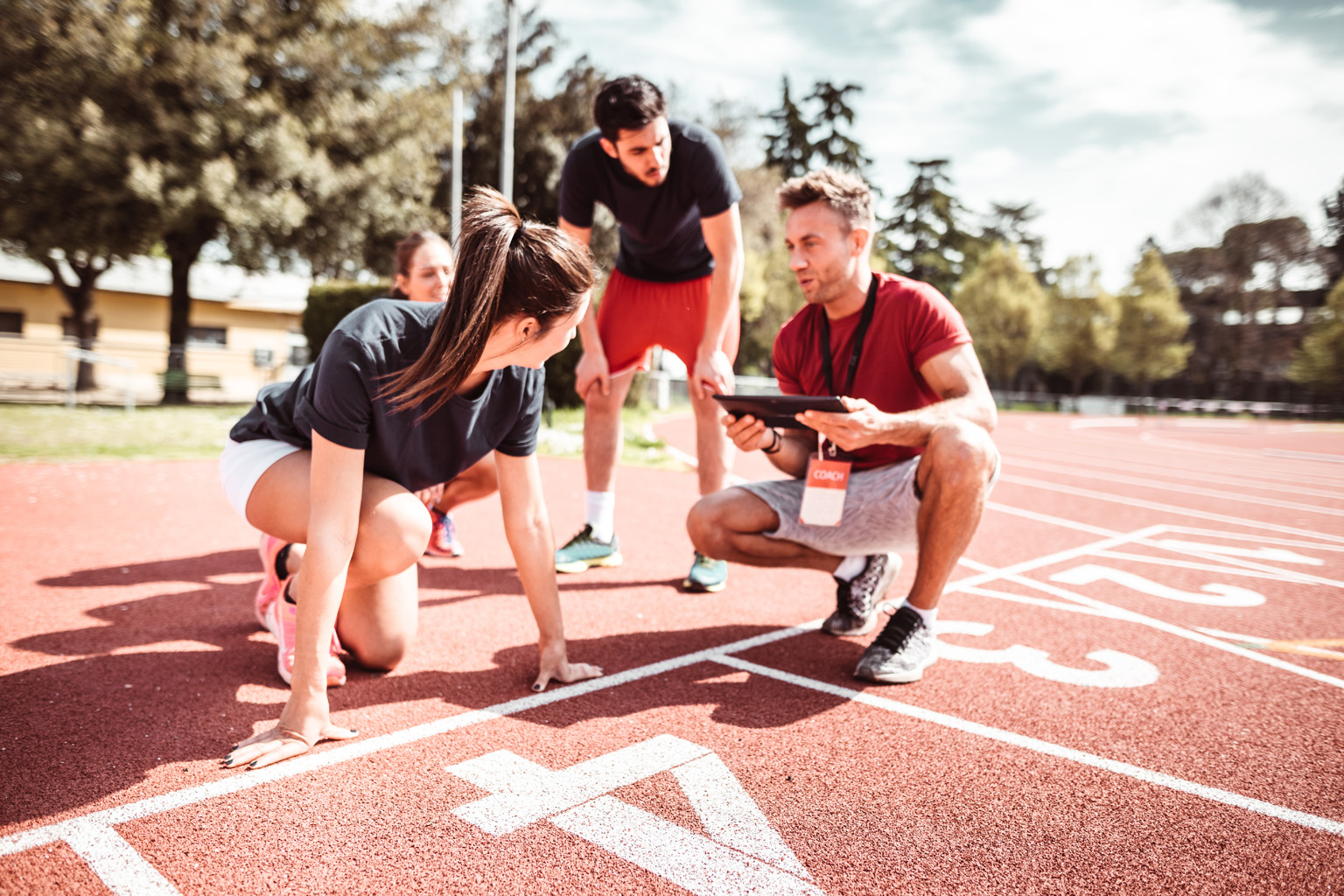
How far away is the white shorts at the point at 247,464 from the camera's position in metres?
2.81

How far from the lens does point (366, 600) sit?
299 centimetres

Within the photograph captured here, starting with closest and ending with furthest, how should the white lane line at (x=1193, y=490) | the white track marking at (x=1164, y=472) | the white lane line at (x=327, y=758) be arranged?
the white lane line at (x=327, y=758) < the white lane line at (x=1193, y=490) < the white track marking at (x=1164, y=472)

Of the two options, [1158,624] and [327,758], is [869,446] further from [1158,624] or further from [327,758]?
[327,758]

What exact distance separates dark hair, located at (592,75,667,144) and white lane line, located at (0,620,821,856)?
2570mm

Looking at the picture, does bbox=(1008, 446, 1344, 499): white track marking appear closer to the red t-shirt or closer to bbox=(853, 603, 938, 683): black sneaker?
the red t-shirt

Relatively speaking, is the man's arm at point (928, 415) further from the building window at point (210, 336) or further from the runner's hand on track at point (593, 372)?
the building window at point (210, 336)

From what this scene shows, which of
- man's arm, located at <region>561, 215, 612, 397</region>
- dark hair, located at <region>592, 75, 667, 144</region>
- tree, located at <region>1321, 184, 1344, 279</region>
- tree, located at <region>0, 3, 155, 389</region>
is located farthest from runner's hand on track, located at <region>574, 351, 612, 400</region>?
tree, located at <region>1321, 184, 1344, 279</region>

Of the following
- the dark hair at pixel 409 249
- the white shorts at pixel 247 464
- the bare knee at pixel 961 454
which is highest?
the dark hair at pixel 409 249

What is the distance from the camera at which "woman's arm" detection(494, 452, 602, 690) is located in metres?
2.83

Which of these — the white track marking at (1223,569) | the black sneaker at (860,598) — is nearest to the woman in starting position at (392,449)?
the black sneaker at (860,598)

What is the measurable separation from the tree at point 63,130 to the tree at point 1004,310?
37458 millimetres

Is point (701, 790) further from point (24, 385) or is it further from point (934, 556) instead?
point (24, 385)

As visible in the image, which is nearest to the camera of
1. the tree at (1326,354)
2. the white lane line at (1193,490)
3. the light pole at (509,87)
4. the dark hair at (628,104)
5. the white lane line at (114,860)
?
the white lane line at (114,860)

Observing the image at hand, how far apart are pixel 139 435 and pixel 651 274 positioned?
31.7ft
